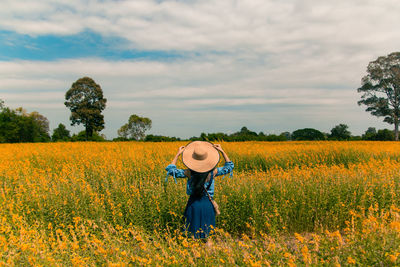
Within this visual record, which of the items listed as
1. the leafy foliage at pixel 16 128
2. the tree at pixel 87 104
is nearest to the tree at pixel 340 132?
the tree at pixel 87 104

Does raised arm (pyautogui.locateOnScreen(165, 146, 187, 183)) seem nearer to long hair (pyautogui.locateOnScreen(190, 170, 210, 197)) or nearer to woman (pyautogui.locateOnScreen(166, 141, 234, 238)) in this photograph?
woman (pyautogui.locateOnScreen(166, 141, 234, 238))

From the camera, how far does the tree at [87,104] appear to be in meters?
35.8

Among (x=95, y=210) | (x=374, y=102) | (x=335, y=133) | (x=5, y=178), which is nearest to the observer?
(x=95, y=210)

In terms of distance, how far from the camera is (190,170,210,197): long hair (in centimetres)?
395

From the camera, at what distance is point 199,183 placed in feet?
13.1

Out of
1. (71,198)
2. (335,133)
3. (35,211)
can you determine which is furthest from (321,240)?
(335,133)

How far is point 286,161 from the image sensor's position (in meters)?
11.3

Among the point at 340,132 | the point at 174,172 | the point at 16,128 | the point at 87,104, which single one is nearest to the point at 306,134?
the point at 340,132

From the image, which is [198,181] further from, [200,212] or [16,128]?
[16,128]

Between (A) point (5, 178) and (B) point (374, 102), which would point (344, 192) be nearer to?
(A) point (5, 178)

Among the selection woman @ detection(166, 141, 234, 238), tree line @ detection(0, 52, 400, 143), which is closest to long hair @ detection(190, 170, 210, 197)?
woman @ detection(166, 141, 234, 238)

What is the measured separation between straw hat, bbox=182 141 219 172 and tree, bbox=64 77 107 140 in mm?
34838

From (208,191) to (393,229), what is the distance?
94.4 inches

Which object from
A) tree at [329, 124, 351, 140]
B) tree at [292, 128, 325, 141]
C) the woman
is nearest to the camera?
the woman
